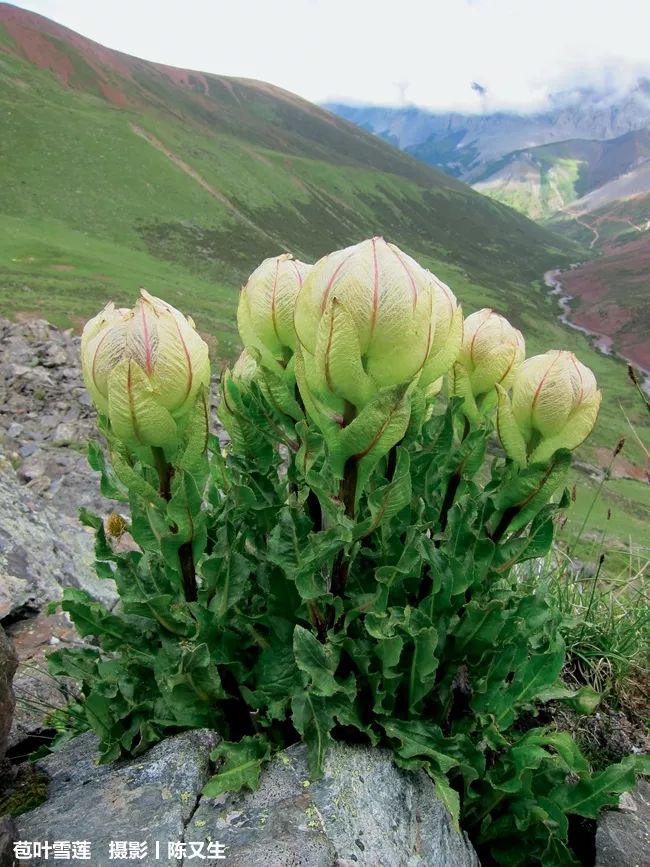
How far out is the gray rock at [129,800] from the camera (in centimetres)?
174

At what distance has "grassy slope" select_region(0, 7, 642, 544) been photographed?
115 ft

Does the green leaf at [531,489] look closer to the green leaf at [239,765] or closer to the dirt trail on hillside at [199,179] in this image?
the green leaf at [239,765]

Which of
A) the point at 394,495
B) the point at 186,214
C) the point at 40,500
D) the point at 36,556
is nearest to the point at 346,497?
the point at 394,495

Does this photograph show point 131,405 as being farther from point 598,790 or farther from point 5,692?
point 598,790

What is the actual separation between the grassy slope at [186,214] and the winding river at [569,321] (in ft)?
6.63

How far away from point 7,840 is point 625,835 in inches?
82.4

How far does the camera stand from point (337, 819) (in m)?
1.76

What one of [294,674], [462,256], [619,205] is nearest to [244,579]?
[294,674]

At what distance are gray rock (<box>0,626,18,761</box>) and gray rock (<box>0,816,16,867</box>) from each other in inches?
19.0

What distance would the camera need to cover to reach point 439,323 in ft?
4.62

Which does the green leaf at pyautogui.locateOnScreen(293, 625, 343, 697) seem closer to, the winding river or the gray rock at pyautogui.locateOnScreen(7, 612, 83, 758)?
the gray rock at pyautogui.locateOnScreen(7, 612, 83, 758)

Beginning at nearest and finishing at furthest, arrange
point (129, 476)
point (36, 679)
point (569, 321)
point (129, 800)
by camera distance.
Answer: point (129, 476) → point (129, 800) → point (36, 679) → point (569, 321)

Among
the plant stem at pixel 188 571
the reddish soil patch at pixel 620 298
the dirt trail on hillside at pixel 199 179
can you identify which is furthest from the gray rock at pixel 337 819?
the reddish soil patch at pixel 620 298

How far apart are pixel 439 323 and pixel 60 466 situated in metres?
10.1
